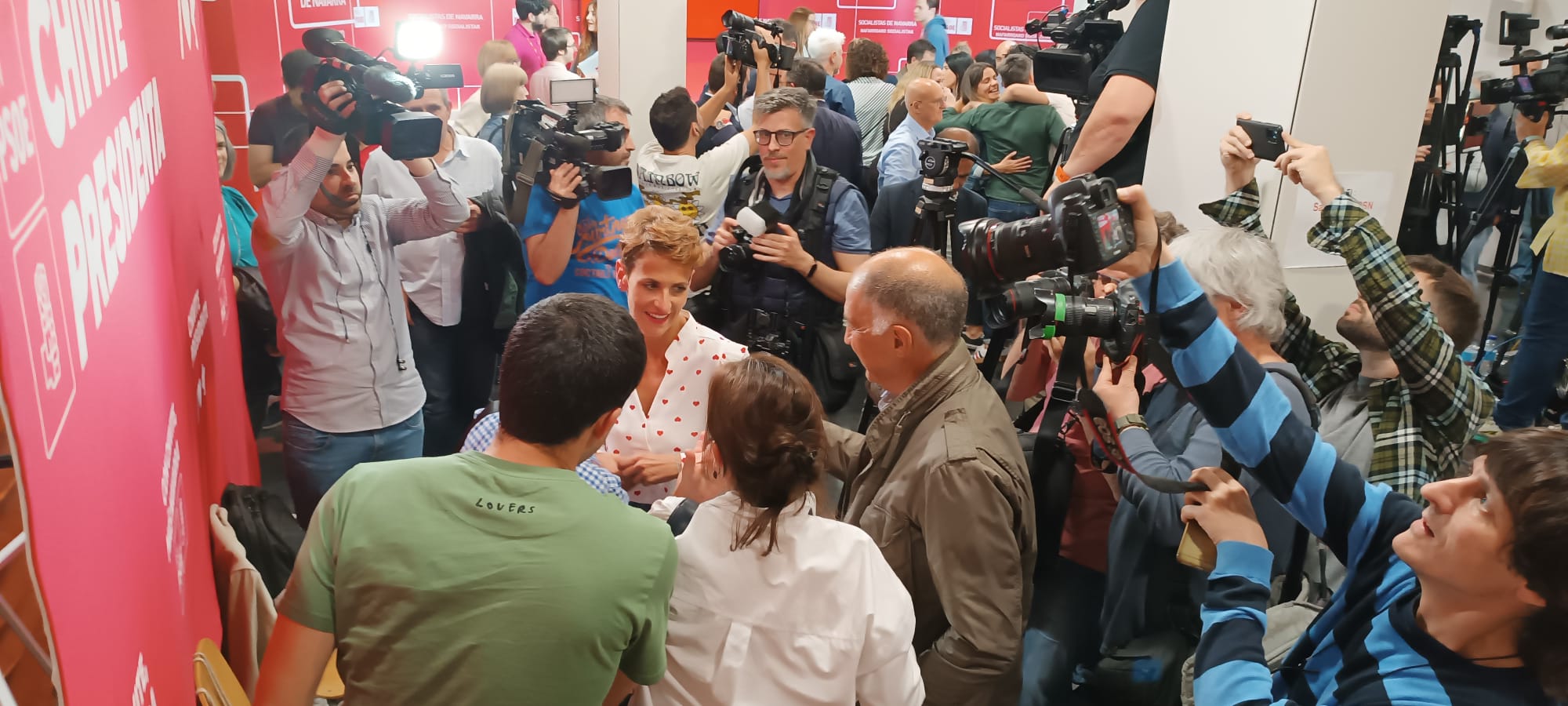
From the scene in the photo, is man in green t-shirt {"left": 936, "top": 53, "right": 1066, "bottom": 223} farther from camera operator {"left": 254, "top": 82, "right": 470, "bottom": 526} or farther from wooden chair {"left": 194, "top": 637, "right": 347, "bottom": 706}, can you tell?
wooden chair {"left": 194, "top": 637, "right": 347, "bottom": 706}

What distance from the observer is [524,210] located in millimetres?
3084

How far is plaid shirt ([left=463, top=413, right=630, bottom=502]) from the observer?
6.00ft

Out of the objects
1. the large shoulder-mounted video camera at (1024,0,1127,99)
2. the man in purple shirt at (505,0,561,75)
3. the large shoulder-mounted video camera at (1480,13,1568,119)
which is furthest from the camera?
the man in purple shirt at (505,0,561,75)

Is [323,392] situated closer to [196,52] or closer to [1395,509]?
[196,52]

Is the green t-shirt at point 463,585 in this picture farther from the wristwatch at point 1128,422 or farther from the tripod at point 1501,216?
the tripod at point 1501,216

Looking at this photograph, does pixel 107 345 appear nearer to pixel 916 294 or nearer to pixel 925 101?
pixel 916 294

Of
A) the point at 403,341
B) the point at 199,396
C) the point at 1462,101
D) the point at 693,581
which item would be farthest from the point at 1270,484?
the point at 1462,101

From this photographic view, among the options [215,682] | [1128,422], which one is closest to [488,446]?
[215,682]

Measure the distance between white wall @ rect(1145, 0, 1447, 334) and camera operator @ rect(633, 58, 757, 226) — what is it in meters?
1.49

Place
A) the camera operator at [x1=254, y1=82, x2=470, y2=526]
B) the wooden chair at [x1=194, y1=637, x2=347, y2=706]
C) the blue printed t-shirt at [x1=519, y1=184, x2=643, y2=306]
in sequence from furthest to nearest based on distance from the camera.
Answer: the blue printed t-shirt at [x1=519, y1=184, x2=643, y2=306], the camera operator at [x1=254, y1=82, x2=470, y2=526], the wooden chair at [x1=194, y1=637, x2=347, y2=706]

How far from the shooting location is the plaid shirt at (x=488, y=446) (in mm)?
1830

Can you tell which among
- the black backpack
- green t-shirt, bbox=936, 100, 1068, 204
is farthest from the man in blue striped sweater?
green t-shirt, bbox=936, 100, 1068, 204

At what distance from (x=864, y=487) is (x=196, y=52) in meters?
1.87

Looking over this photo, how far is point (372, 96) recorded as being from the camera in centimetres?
223
